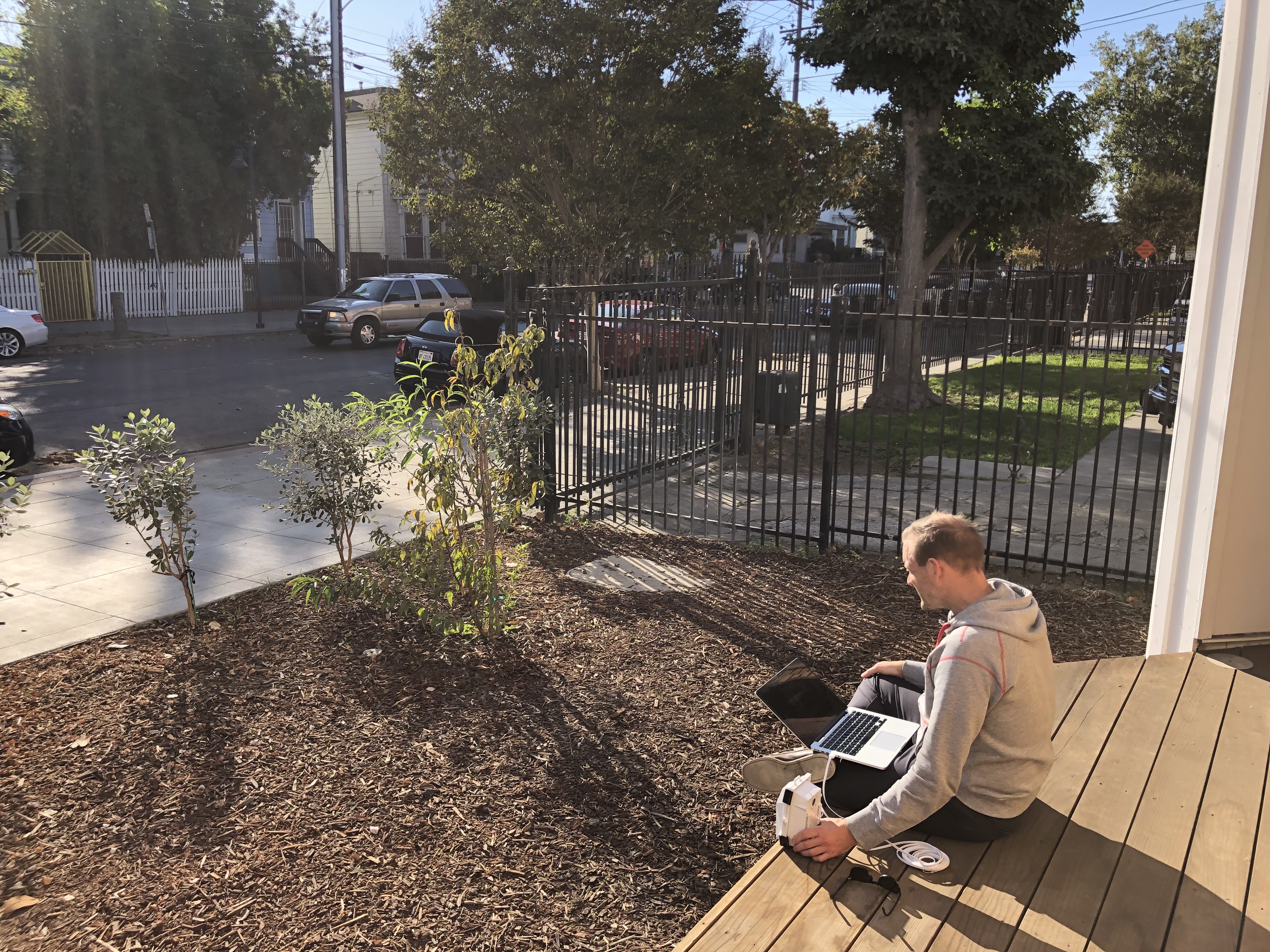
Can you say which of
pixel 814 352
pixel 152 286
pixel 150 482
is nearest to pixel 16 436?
pixel 150 482

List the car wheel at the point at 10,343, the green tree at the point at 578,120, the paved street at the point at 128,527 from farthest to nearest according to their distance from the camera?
the car wheel at the point at 10,343 → the green tree at the point at 578,120 → the paved street at the point at 128,527

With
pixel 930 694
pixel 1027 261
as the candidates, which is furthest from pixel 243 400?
pixel 1027 261

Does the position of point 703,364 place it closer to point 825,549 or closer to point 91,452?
point 825,549

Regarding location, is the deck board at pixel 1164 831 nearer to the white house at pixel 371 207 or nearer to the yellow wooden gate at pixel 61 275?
the yellow wooden gate at pixel 61 275

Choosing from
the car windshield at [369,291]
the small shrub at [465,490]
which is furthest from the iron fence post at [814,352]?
the car windshield at [369,291]

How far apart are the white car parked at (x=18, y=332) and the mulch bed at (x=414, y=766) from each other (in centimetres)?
1717

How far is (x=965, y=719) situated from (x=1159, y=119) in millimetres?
35661

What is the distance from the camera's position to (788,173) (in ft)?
72.6

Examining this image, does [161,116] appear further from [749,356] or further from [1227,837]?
[1227,837]

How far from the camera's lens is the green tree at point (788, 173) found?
17.2 meters

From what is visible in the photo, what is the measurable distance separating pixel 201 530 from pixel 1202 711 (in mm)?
7202

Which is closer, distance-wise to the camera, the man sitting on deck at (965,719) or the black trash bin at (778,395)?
the man sitting on deck at (965,719)

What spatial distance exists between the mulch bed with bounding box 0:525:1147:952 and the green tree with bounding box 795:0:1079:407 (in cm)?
722

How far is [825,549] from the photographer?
24.1ft
